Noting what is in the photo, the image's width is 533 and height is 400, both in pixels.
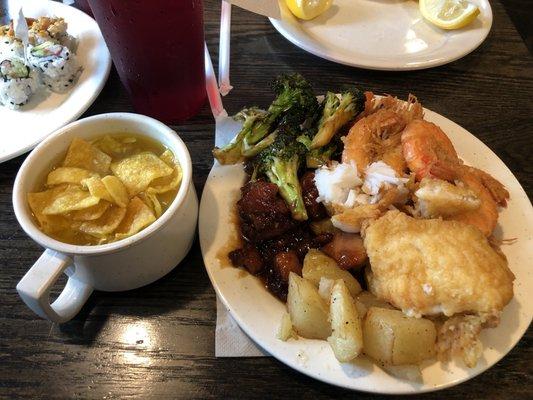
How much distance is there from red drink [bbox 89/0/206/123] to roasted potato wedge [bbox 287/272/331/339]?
987mm

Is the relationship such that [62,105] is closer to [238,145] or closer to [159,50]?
[159,50]

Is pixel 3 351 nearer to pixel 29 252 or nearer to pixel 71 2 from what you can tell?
pixel 29 252

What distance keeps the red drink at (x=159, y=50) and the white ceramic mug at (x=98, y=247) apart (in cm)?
35

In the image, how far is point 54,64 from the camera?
1874 mm

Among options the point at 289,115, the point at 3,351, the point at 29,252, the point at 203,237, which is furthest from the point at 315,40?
the point at 3,351

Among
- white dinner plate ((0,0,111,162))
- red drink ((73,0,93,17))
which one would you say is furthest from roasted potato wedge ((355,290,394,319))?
red drink ((73,0,93,17))

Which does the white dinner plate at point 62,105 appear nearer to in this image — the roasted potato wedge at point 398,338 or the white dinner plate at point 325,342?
the white dinner plate at point 325,342

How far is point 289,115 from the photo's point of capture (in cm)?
169

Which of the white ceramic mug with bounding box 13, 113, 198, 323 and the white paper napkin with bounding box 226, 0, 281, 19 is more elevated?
the white paper napkin with bounding box 226, 0, 281, 19

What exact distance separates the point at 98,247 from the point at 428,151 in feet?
3.56

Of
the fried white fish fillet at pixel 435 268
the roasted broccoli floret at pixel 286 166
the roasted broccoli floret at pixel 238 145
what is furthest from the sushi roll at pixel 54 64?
the fried white fish fillet at pixel 435 268

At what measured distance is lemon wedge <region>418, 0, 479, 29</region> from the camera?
7.22 feet

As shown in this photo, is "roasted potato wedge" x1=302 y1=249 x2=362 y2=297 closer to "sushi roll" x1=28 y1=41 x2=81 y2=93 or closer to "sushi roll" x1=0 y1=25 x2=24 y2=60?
"sushi roll" x1=28 y1=41 x2=81 y2=93

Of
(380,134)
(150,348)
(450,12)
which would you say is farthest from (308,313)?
(450,12)
